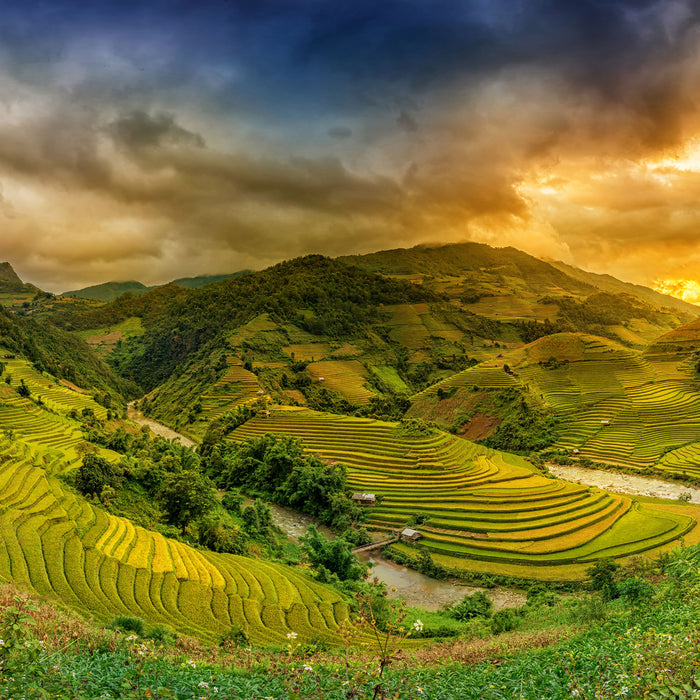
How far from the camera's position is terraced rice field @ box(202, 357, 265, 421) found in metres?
72.8

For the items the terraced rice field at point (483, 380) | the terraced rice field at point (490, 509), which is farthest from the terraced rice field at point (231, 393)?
the terraced rice field at point (483, 380)

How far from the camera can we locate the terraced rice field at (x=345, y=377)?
8462cm

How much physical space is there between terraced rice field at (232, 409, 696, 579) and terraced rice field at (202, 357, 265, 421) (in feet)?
84.6

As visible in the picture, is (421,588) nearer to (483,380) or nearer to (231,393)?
(483,380)

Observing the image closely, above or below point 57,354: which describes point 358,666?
below

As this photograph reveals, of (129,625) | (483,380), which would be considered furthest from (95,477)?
(483,380)

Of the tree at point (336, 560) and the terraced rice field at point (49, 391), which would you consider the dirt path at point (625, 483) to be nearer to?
the tree at point (336, 560)

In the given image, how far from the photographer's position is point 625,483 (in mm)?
47094

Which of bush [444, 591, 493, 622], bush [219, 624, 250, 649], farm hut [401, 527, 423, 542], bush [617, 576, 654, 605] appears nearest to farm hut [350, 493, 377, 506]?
farm hut [401, 527, 423, 542]

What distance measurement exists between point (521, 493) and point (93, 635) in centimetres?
3560

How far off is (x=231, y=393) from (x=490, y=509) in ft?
174

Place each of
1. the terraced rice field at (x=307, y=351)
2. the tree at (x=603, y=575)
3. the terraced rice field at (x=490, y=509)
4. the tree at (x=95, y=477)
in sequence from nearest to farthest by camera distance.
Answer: the tree at (x=603, y=575), the tree at (x=95, y=477), the terraced rice field at (x=490, y=509), the terraced rice field at (x=307, y=351)

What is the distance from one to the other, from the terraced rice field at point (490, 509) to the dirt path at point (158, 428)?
26346 mm

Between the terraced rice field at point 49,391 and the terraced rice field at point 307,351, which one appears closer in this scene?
the terraced rice field at point 49,391
